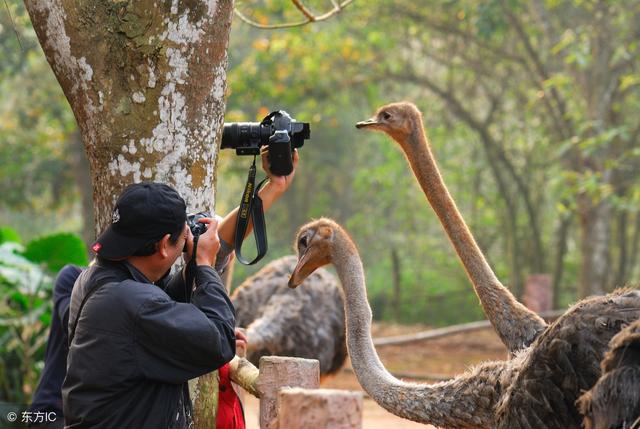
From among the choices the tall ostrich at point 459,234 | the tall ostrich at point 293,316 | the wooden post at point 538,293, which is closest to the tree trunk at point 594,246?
the wooden post at point 538,293

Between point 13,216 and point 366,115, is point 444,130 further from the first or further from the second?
point 13,216

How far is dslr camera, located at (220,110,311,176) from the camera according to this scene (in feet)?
12.1

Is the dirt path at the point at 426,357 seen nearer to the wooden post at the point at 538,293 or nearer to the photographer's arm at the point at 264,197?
the wooden post at the point at 538,293

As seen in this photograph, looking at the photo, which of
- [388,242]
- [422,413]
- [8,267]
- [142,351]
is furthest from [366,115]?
[142,351]

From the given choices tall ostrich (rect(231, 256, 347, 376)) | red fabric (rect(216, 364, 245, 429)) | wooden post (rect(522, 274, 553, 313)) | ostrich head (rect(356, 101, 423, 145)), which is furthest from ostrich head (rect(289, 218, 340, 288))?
wooden post (rect(522, 274, 553, 313))

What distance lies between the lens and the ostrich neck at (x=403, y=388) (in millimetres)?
4129

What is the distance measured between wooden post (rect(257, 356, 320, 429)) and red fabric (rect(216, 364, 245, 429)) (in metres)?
0.33

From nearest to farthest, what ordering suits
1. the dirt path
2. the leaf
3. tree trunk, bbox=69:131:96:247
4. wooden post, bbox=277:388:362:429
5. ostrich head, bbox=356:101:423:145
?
wooden post, bbox=277:388:362:429 < ostrich head, bbox=356:101:423:145 < the leaf < the dirt path < tree trunk, bbox=69:131:96:247

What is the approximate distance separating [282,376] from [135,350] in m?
0.65

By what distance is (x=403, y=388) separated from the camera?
4.40m

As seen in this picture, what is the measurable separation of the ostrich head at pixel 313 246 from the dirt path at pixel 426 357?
481 centimetres

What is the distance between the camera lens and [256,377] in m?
3.65

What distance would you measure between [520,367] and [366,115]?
14591 mm

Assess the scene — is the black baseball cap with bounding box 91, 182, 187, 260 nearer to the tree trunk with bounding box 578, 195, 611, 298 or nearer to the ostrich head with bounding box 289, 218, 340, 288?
the ostrich head with bounding box 289, 218, 340, 288
